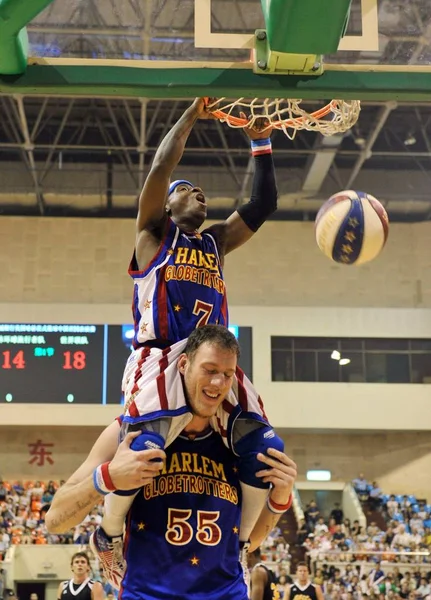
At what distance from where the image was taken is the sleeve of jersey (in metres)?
5.04

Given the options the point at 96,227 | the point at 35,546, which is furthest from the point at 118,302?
the point at 35,546

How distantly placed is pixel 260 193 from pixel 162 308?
1192 millimetres

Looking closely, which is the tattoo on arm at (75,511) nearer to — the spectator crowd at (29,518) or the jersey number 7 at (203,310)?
the jersey number 7 at (203,310)

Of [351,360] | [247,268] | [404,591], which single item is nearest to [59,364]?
[247,268]

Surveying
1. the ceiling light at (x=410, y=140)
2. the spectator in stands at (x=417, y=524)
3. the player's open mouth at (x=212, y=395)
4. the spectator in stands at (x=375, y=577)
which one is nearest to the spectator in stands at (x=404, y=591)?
the spectator in stands at (x=375, y=577)

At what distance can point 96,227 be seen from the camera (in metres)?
27.1

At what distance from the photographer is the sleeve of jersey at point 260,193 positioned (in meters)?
5.04

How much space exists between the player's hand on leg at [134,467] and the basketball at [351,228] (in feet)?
13.3

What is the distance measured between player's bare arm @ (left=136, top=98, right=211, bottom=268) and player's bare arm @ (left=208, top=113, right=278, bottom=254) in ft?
1.91

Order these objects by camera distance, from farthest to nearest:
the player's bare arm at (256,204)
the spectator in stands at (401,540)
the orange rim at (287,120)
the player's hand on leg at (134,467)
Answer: the spectator in stands at (401,540)
the player's bare arm at (256,204)
the orange rim at (287,120)
the player's hand on leg at (134,467)

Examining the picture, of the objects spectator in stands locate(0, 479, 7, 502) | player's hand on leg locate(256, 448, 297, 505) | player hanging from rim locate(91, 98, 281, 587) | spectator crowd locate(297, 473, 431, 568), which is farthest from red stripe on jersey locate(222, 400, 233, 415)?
spectator in stands locate(0, 479, 7, 502)

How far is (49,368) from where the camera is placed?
897 inches

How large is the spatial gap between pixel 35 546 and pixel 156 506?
1790cm

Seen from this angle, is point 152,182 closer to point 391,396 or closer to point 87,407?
point 87,407
